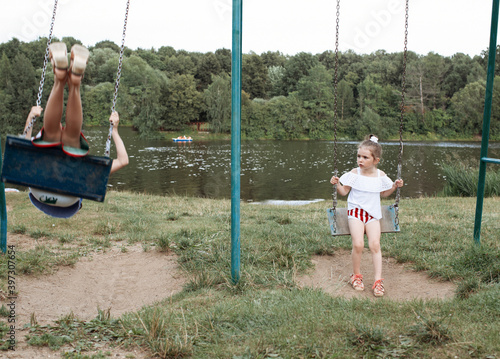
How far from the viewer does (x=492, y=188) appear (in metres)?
13.3

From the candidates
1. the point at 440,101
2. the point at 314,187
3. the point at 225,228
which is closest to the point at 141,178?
the point at 314,187

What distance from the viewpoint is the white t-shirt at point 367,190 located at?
14.9 ft

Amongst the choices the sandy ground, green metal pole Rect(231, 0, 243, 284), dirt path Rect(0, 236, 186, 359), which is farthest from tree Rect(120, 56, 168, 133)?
green metal pole Rect(231, 0, 243, 284)

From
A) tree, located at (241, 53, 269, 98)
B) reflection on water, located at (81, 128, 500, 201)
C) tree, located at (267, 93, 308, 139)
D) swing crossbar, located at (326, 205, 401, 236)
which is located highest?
tree, located at (241, 53, 269, 98)

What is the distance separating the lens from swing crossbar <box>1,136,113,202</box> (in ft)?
11.3

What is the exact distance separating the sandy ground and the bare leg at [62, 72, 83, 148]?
1474 mm

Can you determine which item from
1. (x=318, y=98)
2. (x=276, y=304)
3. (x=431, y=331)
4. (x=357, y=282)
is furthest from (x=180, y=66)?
(x=431, y=331)

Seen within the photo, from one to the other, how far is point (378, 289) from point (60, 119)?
3.24 meters

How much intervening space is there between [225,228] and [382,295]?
9.35 feet

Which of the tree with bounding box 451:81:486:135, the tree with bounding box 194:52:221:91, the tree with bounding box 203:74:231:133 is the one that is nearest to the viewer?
the tree with bounding box 451:81:486:135

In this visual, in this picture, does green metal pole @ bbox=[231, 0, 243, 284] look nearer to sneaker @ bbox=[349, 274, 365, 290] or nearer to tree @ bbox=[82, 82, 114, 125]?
sneaker @ bbox=[349, 274, 365, 290]

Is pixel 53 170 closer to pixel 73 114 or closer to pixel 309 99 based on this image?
pixel 73 114

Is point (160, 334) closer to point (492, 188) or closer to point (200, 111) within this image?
point (492, 188)

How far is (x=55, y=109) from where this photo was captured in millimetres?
3504
